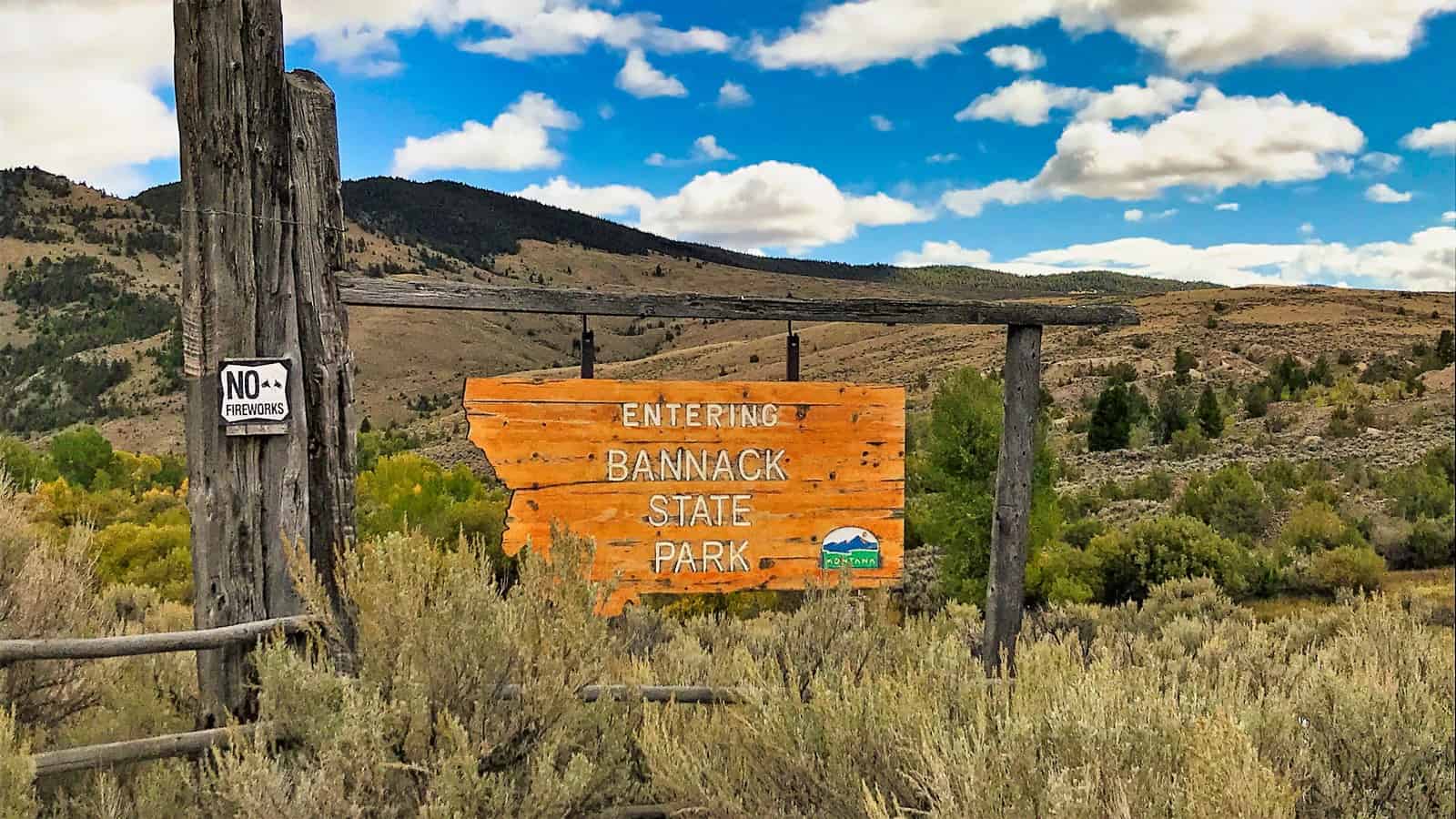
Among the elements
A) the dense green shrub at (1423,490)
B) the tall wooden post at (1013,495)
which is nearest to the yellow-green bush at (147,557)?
the tall wooden post at (1013,495)

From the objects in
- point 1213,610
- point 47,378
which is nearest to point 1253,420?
point 1213,610

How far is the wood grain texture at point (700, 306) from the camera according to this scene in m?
4.06

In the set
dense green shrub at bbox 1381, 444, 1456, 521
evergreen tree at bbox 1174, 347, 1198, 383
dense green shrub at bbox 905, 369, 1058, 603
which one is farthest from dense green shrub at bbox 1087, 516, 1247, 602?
evergreen tree at bbox 1174, 347, 1198, 383

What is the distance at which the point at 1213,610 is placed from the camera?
1039 cm

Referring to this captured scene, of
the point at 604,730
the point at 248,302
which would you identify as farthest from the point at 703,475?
the point at 248,302

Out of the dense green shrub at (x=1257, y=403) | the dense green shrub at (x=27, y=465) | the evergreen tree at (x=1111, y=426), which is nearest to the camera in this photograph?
the dense green shrub at (x=27, y=465)

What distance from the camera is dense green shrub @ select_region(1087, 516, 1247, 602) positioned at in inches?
562

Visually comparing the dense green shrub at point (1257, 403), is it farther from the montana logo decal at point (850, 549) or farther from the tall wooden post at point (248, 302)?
the tall wooden post at point (248, 302)

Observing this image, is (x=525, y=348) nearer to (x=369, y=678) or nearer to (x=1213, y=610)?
(x=1213, y=610)

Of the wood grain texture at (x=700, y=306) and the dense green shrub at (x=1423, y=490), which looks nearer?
the wood grain texture at (x=700, y=306)

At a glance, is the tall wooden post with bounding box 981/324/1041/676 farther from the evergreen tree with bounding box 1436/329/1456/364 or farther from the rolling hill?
the evergreen tree with bounding box 1436/329/1456/364

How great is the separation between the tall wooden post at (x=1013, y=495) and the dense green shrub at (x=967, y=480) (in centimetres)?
629

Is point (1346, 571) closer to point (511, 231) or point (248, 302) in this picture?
point (248, 302)

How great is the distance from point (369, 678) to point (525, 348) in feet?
217
